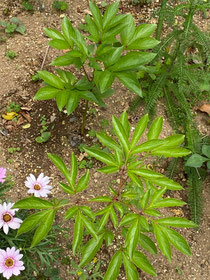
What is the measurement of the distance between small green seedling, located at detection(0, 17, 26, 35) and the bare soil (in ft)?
0.20

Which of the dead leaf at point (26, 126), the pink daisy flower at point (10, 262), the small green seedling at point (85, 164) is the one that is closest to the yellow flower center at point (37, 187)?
the pink daisy flower at point (10, 262)

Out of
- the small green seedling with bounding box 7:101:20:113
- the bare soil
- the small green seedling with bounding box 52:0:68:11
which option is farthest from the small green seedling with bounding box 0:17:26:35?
the small green seedling with bounding box 7:101:20:113

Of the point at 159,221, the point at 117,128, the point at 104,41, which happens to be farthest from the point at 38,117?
the point at 159,221

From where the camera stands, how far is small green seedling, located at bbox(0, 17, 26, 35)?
367cm

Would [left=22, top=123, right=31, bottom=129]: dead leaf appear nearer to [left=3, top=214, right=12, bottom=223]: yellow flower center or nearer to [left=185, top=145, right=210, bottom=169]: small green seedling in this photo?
[left=3, top=214, right=12, bottom=223]: yellow flower center

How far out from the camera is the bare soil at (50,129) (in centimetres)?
289

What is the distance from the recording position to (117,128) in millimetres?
1885

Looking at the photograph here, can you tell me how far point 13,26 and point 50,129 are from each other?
128cm

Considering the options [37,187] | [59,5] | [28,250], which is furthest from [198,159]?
[59,5]

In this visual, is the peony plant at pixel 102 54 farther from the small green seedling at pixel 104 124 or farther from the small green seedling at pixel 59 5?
the small green seedling at pixel 59 5

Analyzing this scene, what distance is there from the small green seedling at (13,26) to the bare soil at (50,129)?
61 millimetres

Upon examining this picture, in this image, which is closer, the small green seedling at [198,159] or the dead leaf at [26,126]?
the small green seedling at [198,159]

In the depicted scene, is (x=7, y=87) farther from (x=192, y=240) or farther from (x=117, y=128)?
(x=192, y=240)

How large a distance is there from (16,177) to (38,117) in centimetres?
61
